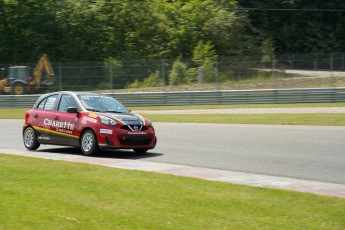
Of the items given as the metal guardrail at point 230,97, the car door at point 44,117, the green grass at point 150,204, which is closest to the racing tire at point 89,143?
the car door at point 44,117

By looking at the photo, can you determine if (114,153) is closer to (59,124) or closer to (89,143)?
(89,143)

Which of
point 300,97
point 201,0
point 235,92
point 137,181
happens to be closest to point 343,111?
point 300,97

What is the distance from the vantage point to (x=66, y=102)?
14453 mm

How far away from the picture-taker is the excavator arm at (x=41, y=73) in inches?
1435

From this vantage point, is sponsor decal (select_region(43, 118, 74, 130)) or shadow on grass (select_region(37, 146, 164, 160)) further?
sponsor decal (select_region(43, 118, 74, 130))

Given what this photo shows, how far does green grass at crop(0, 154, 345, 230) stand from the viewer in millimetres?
6492

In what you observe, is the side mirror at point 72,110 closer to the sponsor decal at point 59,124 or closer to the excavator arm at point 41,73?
the sponsor decal at point 59,124

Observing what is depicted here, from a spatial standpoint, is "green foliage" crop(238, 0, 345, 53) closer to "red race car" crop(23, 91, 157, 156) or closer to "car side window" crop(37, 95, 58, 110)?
"car side window" crop(37, 95, 58, 110)

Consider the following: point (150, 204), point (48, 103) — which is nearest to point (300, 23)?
point (48, 103)

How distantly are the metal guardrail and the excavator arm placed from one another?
5.98 feet

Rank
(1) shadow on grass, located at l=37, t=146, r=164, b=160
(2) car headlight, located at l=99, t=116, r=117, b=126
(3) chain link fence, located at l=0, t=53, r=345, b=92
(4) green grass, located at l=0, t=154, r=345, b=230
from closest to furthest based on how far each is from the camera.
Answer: (4) green grass, located at l=0, t=154, r=345, b=230, (2) car headlight, located at l=99, t=116, r=117, b=126, (1) shadow on grass, located at l=37, t=146, r=164, b=160, (3) chain link fence, located at l=0, t=53, r=345, b=92

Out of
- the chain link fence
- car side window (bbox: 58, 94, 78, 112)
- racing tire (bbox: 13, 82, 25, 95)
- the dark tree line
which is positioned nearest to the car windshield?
car side window (bbox: 58, 94, 78, 112)

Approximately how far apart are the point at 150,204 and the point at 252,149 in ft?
23.2

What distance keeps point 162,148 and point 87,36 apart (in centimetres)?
3612
